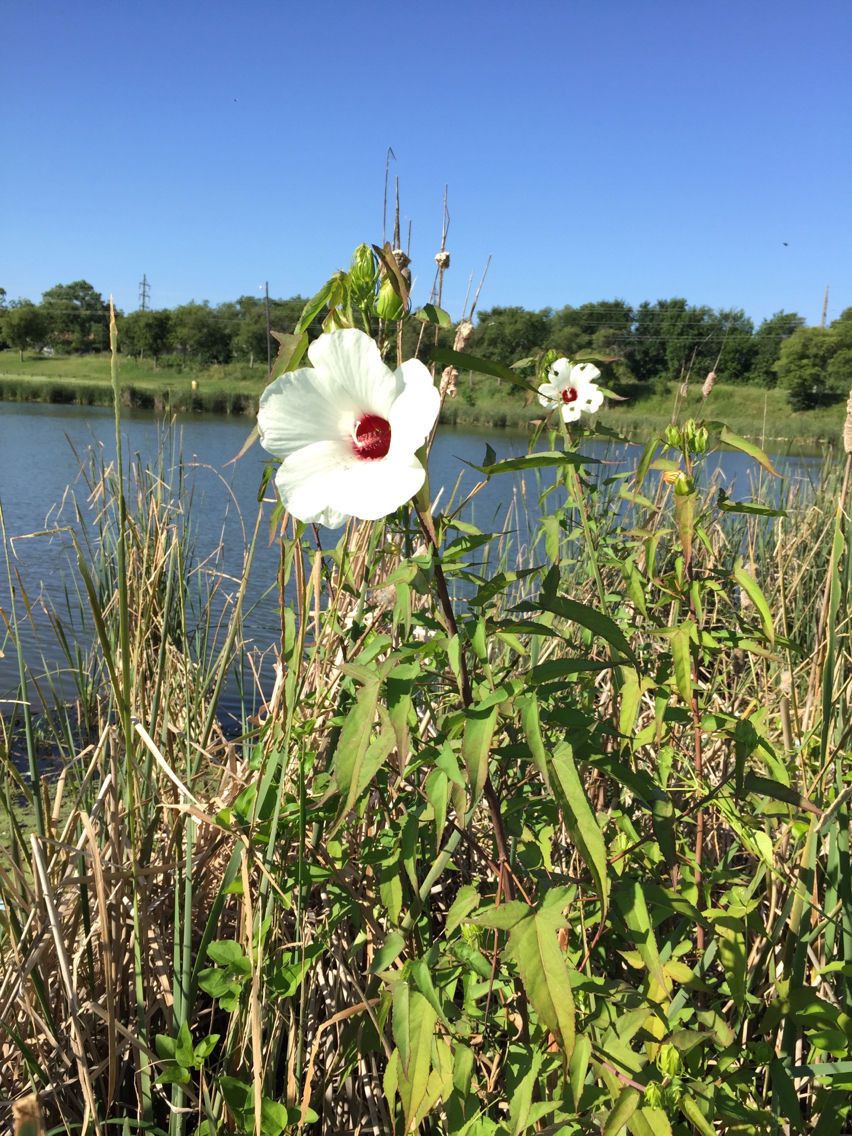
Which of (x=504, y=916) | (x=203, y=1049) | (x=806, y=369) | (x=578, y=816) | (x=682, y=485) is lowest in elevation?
(x=203, y=1049)

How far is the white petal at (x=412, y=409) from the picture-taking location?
0.78 metres

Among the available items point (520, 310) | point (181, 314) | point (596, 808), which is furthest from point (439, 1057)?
point (181, 314)

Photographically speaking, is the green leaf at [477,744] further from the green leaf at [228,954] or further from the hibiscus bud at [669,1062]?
the green leaf at [228,954]

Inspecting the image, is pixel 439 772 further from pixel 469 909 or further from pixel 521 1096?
pixel 521 1096

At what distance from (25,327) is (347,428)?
52489mm

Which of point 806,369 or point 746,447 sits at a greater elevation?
point 806,369

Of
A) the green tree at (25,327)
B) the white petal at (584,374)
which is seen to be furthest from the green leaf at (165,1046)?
the green tree at (25,327)

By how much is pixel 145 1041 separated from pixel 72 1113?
0.67 feet

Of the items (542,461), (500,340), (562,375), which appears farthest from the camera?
(500,340)

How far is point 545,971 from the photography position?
82 centimetres

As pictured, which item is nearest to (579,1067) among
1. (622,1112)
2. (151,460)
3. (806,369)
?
(622,1112)

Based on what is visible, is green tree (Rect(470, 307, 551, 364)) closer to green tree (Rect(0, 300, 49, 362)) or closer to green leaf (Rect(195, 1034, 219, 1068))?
green leaf (Rect(195, 1034, 219, 1068))

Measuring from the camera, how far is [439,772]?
885 millimetres

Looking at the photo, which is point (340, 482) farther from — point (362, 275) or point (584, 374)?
point (584, 374)
